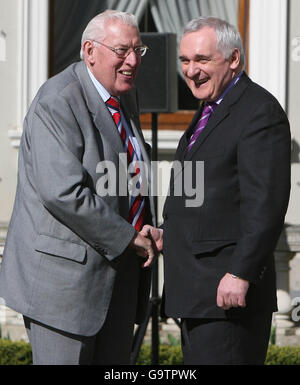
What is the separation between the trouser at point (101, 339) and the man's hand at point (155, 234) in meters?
0.14

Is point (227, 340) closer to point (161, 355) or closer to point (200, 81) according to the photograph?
point (200, 81)

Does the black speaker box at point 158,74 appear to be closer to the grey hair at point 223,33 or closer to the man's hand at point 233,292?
the grey hair at point 223,33

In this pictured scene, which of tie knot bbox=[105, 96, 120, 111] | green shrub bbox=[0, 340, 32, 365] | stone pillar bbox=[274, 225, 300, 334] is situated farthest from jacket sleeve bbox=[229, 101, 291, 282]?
stone pillar bbox=[274, 225, 300, 334]

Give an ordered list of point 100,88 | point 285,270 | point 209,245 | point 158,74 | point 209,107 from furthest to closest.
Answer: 1. point 285,270
2. point 158,74
3. point 100,88
4. point 209,107
5. point 209,245

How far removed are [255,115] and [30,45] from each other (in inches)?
151

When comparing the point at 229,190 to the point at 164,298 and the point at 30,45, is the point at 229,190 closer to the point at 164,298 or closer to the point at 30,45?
the point at 164,298

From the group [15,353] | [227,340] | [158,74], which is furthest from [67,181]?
[15,353]

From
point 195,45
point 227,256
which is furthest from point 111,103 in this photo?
point 227,256

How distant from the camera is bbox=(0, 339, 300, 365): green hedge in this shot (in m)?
5.74

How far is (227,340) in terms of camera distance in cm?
304

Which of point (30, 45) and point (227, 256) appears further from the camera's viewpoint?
point (30, 45)

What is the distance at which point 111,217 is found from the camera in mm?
3139

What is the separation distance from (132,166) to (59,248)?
1.53ft

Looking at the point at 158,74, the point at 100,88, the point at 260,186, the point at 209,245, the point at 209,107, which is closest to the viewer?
the point at 260,186
